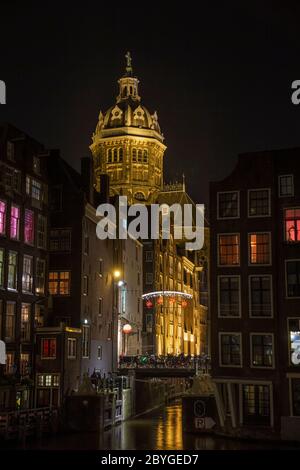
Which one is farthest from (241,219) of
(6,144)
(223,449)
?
(6,144)

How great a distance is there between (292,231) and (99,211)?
27277 millimetres

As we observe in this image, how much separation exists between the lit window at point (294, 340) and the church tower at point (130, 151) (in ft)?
315

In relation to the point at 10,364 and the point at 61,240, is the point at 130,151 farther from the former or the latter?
the point at 10,364

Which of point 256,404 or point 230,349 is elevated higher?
point 230,349

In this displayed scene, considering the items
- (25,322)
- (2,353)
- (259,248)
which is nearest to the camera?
(259,248)

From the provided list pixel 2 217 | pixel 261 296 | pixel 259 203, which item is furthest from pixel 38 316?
pixel 259 203

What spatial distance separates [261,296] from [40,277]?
22474mm

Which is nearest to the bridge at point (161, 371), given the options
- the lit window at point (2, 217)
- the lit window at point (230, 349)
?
the lit window at point (230, 349)

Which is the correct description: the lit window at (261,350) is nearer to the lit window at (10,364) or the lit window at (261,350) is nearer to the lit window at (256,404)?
the lit window at (256,404)

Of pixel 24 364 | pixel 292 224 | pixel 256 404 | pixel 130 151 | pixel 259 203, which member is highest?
pixel 130 151

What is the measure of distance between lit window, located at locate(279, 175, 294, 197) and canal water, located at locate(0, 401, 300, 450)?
60.6ft

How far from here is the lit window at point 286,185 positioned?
172 ft

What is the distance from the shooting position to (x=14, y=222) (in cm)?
5953

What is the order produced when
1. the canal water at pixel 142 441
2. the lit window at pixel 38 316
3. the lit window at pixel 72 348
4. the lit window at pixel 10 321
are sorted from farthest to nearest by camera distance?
the lit window at pixel 38 316
the lit window at pixel 72 348
the lit window at pixel 10 321
the canal water at pixel 142 441
